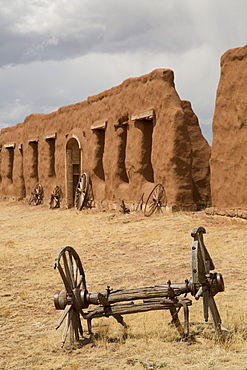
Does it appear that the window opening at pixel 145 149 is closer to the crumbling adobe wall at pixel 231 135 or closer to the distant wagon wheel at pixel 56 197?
the crumbling adobe wall at pixel 231 135

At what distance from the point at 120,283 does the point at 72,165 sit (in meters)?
12.9

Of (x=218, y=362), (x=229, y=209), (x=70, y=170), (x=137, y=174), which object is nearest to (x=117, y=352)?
(x=218, y=362)

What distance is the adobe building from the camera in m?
13.0

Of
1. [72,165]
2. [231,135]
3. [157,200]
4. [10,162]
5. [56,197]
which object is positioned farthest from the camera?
[10,162]

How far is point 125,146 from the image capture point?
15.9 meters

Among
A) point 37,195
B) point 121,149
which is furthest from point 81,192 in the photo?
point 37,195

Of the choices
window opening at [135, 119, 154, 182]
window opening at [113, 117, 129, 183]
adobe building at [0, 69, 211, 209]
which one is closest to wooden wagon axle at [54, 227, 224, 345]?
adobe building at [0, 69, 211, 209]

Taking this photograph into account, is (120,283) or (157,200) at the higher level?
(157,200)

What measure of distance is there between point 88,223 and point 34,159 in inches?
408

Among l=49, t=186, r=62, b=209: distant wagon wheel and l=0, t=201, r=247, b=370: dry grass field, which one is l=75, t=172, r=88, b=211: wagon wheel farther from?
l=0, t=201, r=247, b=370: dry grass field

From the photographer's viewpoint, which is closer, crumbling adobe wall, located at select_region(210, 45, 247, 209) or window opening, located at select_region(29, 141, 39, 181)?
crumbling adobe wall, located at select_region(210, 45, 247, 209)

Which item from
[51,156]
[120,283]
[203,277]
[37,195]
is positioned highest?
[51,156]

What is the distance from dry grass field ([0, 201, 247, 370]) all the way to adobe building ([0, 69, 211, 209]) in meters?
1.46

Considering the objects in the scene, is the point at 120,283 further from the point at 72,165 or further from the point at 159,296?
the point at 72,165
